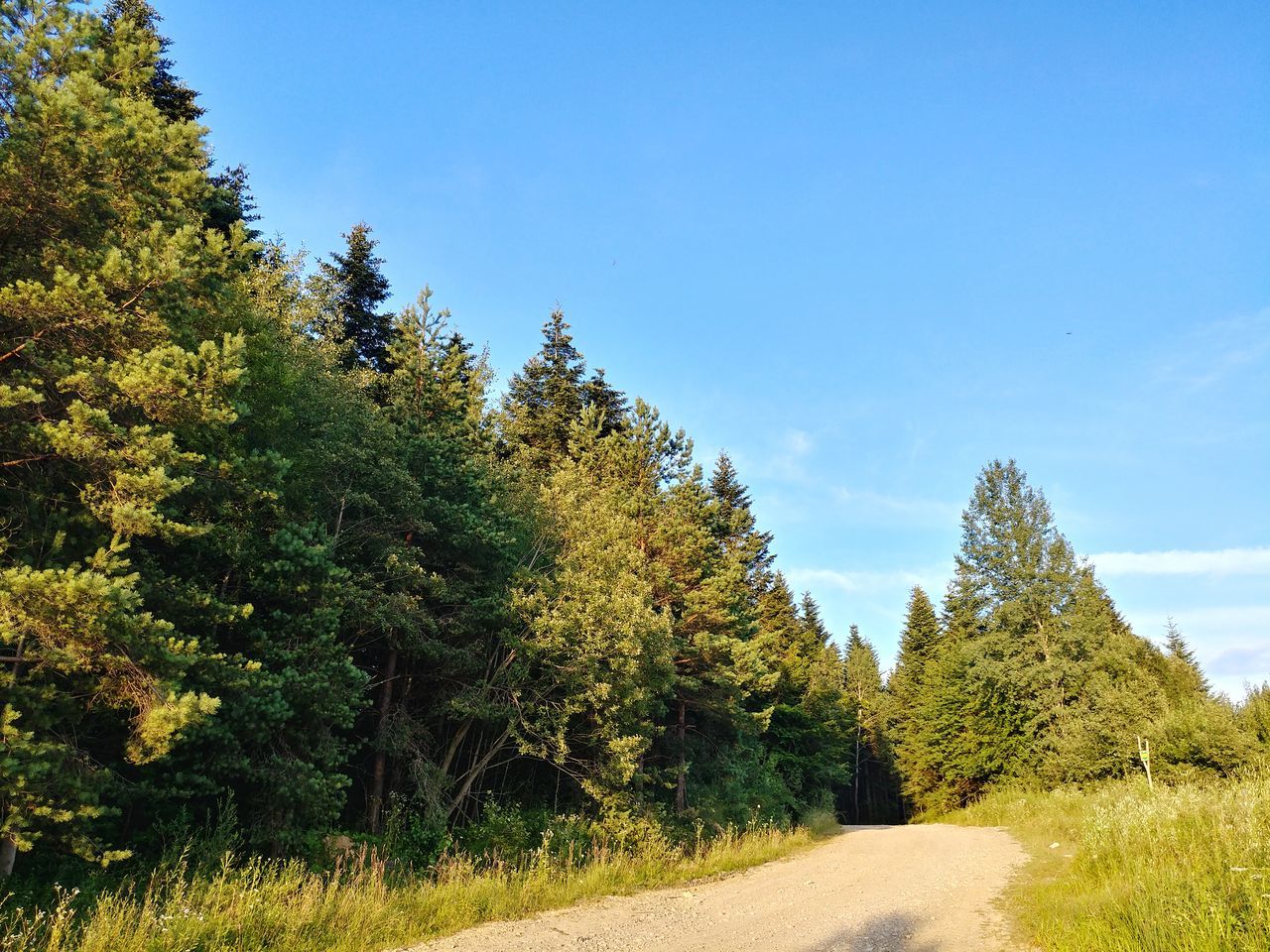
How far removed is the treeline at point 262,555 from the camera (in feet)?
25.2

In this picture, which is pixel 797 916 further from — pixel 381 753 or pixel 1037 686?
pixel 1037 686

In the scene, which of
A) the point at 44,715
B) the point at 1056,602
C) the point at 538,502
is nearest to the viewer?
the point at 44,715

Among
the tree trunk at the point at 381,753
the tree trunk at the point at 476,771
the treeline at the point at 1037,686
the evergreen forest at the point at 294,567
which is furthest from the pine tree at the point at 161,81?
the treeline at the point at 1037,686

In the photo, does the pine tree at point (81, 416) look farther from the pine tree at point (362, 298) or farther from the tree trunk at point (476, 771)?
the pine tree at point (362, 298)

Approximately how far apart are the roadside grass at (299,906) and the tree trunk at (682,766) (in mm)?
A: 7763

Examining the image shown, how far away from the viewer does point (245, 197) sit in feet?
73.8

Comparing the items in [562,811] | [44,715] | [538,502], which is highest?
[538,502]

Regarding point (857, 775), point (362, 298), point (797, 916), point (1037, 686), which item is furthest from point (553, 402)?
point (857, 775)

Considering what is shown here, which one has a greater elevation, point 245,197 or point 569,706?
point 245,197

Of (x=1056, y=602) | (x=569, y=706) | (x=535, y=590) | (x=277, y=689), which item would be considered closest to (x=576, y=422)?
(x=535, y=590)

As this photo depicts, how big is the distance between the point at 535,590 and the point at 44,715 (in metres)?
9.35

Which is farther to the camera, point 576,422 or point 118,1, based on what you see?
point 576,422

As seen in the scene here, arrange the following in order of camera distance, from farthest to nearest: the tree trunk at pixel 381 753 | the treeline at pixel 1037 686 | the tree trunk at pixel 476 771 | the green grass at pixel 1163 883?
the treeline at pixel 1037 686 < the tree trunk at pixel 476 771 < the tree trunk at pixel 381 753 < the green grass at pixel 1163 883

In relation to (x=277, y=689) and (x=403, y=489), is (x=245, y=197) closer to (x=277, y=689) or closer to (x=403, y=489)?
(x=403, y=489)
